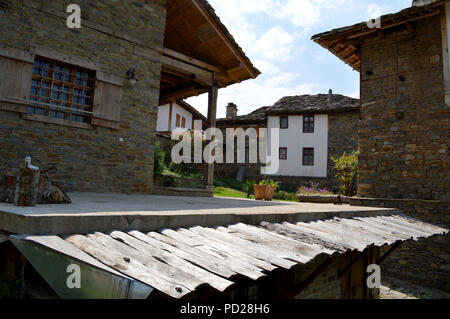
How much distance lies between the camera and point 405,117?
938 cm

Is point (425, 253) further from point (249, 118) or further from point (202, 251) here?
point (249, 118)

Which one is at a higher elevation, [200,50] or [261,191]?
[200,50]

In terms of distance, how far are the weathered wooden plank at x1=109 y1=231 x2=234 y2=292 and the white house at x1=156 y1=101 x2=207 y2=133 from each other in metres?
17.3

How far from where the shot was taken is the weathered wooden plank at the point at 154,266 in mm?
1969

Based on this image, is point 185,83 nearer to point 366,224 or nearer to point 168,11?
point 168,11

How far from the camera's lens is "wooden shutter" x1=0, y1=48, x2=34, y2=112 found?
5914mm

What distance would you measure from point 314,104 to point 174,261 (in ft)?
73.5

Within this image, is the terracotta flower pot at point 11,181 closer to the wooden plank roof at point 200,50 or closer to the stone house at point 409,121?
the wooden plank roof at point 200,50

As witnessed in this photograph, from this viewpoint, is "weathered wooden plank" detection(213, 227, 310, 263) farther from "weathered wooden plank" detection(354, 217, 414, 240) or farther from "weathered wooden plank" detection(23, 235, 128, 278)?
"weathered wooden plank" detection(354, 217, 414, 240)

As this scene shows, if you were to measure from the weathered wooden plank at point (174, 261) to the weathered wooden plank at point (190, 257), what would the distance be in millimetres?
48

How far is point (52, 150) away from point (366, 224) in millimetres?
→ 5809

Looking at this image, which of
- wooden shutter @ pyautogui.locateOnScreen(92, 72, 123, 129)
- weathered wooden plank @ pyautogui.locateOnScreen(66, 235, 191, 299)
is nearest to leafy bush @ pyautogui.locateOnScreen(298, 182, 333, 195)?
wooden shutter @ pyautogui.locateOnScreen(92, 72, 123, 129)

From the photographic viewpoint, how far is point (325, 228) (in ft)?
14.1

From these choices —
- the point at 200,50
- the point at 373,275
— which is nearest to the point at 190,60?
the point at 200,50
